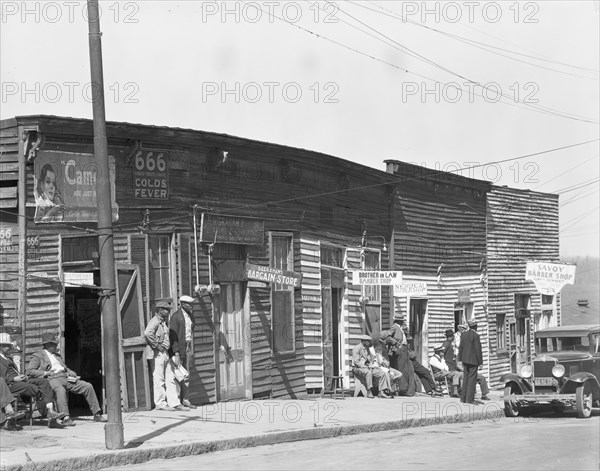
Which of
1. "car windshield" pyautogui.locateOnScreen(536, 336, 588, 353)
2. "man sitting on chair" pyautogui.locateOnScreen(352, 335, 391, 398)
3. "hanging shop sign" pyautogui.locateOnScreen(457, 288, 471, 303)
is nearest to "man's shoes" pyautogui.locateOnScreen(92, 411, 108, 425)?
"man sitting on chair" pyautogui.locateOnScreen(352, 335, 391, 398)

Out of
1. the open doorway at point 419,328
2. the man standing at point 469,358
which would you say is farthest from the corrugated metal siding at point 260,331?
the open doorway at point 419,328

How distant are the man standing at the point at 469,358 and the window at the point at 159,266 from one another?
6884 mm

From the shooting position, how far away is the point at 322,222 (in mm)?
22312

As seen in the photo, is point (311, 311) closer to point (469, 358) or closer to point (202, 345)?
point (469, 358)

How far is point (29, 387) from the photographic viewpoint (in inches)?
571

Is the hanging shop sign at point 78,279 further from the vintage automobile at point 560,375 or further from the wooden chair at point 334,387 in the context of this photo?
the vintage automobile at point 560,375

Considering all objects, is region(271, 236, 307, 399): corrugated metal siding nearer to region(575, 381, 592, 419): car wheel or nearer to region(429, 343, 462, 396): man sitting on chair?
region(429, 343, 462, 396): man sitting on chair

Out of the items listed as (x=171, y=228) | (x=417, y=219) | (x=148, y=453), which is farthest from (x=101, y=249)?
(x=417, y=219)

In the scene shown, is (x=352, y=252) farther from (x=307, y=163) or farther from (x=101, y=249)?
(x=101, y=249)

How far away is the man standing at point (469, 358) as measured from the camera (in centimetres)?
2108

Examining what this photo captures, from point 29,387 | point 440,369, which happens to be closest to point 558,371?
point 440,369

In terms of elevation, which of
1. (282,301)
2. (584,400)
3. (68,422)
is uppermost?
(282,301)

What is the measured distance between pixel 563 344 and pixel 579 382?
1925 millimetres

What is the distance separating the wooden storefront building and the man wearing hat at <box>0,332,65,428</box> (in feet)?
2.55
